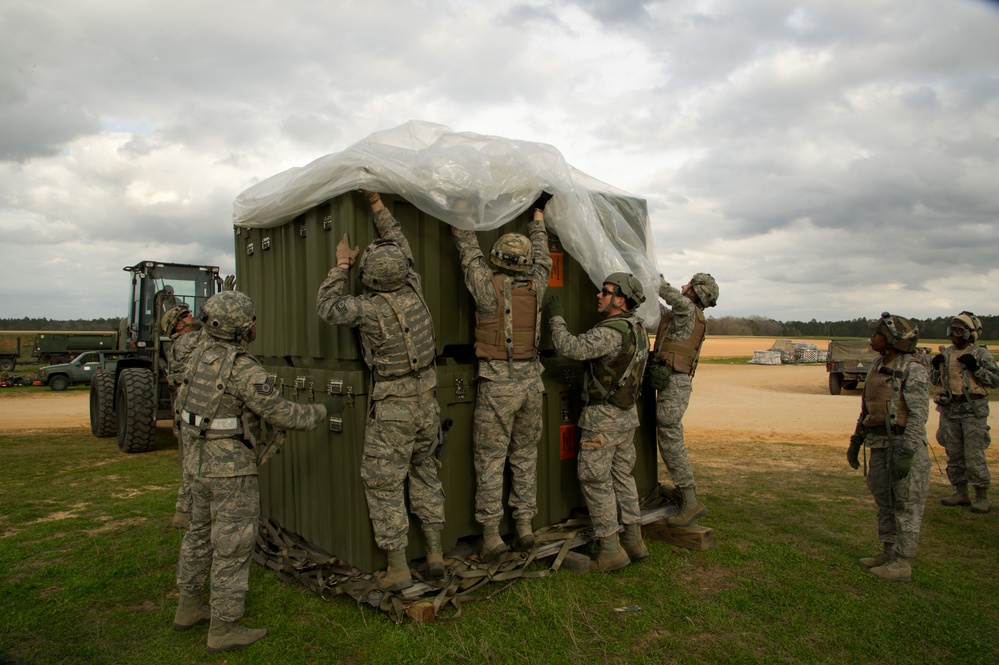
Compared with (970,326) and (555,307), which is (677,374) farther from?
(970,326)

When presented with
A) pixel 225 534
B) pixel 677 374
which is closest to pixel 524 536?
pixel 677 374

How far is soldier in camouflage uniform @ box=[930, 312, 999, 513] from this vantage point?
22.5 ft

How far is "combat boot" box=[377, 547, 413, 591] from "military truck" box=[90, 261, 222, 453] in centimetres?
686

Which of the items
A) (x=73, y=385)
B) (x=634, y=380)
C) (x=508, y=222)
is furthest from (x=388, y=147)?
(x=73, y=385)

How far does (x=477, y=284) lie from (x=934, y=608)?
3.70 metres

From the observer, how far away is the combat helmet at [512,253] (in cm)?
466

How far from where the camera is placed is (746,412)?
1530 centimetres

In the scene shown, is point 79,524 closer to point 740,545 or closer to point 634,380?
point 634,380

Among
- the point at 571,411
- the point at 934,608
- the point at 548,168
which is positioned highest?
the point at 548,168

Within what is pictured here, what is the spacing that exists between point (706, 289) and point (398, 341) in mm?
3004

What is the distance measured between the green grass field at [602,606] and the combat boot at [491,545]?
1.11 ft

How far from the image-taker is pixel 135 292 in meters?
10.9

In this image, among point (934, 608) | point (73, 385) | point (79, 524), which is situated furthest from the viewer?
point (73, 385)

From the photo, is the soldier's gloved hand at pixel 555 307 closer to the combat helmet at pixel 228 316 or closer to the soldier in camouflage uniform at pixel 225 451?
the soldier in camouflage uniform at pixel 225 451
